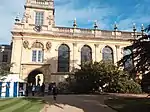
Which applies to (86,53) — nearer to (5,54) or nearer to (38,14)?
(38,14)

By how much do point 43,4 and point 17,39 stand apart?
8.09 m

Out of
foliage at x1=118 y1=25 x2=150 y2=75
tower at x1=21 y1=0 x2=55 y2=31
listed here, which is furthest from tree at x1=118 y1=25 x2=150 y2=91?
tower at x1=21 y1=0 x2=55 y2=31


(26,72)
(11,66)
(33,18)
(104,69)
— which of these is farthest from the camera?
(33,18)

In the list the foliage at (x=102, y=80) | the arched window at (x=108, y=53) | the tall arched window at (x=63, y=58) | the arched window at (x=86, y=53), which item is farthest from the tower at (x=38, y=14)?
the foliage at (x=102, y=80)

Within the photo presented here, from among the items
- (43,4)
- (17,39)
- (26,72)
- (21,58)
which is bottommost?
(26,72)

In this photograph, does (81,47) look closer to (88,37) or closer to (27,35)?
(88,37)

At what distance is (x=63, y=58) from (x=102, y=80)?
32.6 ft

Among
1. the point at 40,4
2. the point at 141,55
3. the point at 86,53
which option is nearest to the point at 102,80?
the point at 86,53

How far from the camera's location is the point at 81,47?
39.0m

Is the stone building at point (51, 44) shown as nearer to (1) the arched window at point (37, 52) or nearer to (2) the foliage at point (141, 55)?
(1) the arched window at point (37, 52)

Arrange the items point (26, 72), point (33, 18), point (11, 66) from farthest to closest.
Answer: point (33, 18) → point (26, 72) → point (11, 66)

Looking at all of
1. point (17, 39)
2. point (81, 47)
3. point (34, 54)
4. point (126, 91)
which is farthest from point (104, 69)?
point (17, 39)

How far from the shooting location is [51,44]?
3762 cm

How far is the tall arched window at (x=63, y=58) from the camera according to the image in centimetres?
3775
